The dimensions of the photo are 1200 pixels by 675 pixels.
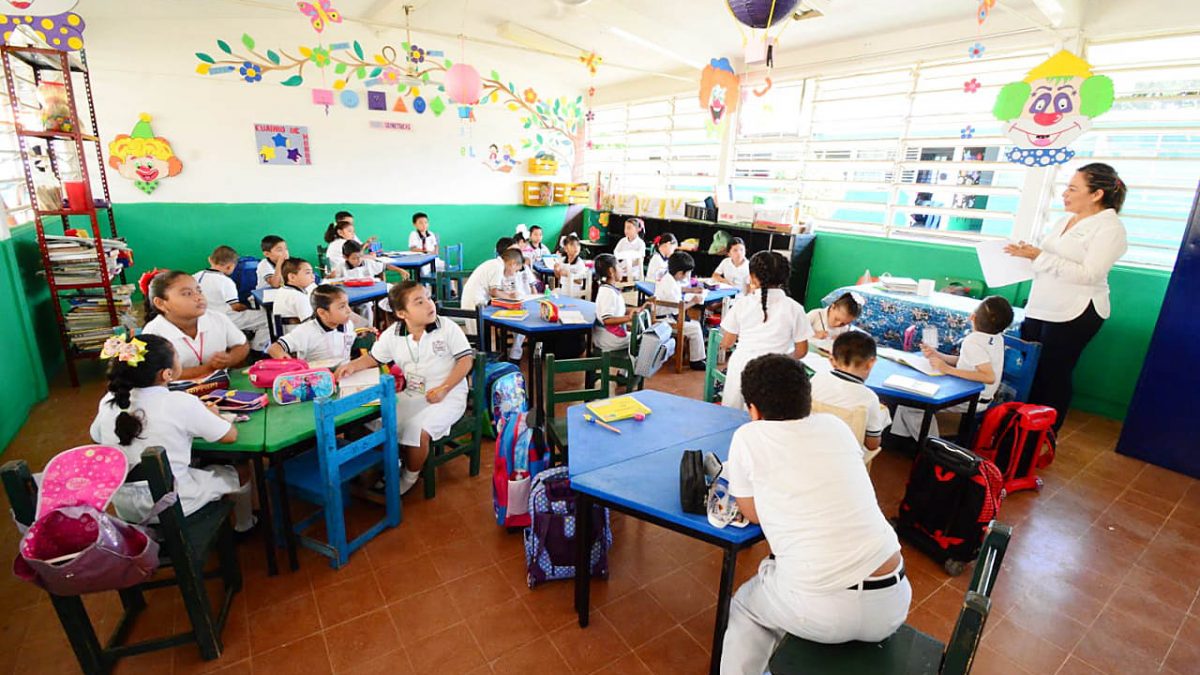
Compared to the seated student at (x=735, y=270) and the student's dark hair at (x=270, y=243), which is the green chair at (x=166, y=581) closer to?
the student's dark hair at (x=270, y=243)

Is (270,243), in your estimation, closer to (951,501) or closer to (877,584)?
(877,584)

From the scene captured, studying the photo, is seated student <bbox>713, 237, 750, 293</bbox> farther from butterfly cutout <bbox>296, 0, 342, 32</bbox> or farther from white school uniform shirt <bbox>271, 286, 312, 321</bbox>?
butterfly cutout <bbox>296, 0, 342, 32</bbox>

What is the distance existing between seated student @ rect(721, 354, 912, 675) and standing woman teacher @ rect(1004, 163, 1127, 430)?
10.6 ft

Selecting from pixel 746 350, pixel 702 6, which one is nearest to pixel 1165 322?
pixel 746 350

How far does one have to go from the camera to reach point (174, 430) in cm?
211

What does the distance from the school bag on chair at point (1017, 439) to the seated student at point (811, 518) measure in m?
2.47

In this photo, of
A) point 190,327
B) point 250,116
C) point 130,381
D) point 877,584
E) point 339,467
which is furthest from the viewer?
point 250,116

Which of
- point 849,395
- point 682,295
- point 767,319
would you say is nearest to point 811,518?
point 849,395

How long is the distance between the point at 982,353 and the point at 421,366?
3329 millimetres

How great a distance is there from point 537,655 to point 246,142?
7629mm

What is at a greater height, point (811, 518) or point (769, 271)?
point (769, 271)

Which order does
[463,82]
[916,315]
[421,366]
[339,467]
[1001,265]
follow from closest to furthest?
[339,467]
[421,366]
[1001,265]
[916,315]
[463,82]

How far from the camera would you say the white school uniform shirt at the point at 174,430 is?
206 cm

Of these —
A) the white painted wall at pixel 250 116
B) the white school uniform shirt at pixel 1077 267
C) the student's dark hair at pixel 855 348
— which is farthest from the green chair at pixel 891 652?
the white painted wall at pixel 250 116
